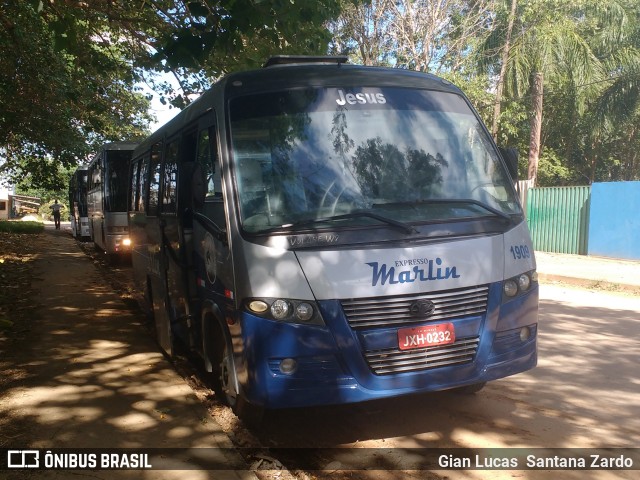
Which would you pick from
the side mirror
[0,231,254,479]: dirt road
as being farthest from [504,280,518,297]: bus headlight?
[0,231,254,479]: dirt road

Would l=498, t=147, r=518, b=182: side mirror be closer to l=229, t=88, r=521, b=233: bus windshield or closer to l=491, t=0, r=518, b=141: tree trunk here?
l=229, t=88, r=521, b=233: bus windshield

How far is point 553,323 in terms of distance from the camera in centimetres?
833

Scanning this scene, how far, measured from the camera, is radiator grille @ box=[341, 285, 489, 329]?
12.2ft

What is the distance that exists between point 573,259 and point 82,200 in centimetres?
1892

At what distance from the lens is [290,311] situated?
3.71 m

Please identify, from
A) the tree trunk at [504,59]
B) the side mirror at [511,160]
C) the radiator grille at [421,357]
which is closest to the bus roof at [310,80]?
the side mirror at [511,160]

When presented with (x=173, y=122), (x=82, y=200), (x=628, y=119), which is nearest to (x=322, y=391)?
(x=173, y=122)

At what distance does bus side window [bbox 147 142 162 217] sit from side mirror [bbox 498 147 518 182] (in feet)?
11.6

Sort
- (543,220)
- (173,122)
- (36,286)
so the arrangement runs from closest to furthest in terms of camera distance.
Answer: (173,122) < (36,286) < (543,220)

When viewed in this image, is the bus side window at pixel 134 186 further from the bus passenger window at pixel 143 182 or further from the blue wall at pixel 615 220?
the blue wall at pixel 615 220

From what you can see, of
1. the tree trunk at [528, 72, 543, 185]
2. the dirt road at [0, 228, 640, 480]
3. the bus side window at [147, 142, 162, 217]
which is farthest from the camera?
the tree trunk at [528, 72, 543, 185]

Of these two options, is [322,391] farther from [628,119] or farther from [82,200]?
[628,119]

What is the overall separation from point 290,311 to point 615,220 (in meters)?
14.7

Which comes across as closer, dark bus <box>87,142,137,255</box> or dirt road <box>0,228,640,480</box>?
dirt road <box>0,228,640,480</box>
